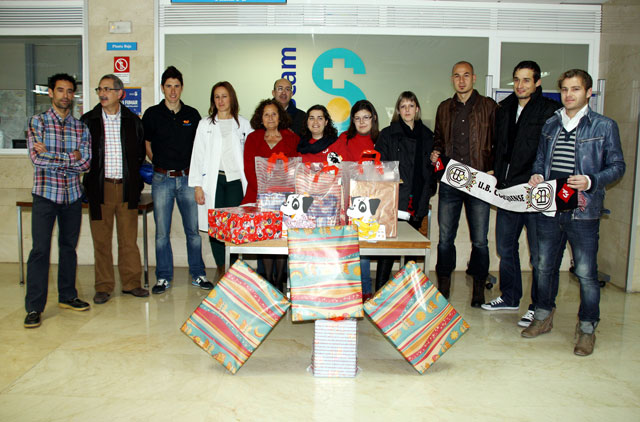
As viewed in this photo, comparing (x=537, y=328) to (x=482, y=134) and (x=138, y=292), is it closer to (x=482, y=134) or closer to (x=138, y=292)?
(x=482, y=134)

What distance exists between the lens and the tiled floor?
250 centimetres

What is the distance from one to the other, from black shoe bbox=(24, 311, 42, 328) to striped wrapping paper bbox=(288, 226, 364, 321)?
6.59ft

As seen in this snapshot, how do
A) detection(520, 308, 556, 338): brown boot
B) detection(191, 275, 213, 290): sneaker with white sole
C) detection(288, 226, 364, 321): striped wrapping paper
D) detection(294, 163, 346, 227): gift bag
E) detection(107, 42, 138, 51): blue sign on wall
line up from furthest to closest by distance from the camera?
1. detection(107, 42, 138, 51): blue sign on wall
2. detection(191, 275, 213, 290): sneaker with white sole
3. detection(520, 308, 556, 338): brown boot
4. detection(294, 163, 346, 227): gift bag
5. detection(288, 226, 364, 321): striped wrapping paper

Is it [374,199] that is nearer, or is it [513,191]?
[374,199]

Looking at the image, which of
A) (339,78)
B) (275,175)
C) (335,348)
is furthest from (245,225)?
(339,78)

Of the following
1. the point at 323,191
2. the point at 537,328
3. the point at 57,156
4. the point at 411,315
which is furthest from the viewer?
the point at 57,156

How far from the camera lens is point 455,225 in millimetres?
4168

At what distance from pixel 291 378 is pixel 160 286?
203cm

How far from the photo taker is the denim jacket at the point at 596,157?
309 cm

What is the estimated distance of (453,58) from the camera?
539cm

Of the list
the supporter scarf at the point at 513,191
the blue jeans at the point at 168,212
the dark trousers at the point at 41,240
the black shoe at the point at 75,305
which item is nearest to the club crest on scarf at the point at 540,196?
the supporter scarf at the point at 513,191

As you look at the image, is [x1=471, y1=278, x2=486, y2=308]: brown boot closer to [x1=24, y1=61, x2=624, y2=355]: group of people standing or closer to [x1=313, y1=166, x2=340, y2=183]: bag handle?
[x1=24, y1=61, x2=624, y2=355]: group of people standing

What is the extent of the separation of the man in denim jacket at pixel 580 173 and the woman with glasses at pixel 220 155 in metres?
2.31

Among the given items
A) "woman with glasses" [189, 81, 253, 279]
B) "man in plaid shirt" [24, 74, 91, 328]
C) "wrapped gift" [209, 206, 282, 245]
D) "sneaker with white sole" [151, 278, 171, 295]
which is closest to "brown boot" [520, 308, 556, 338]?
"wrapped gift" [209, 206, 282, 245]
